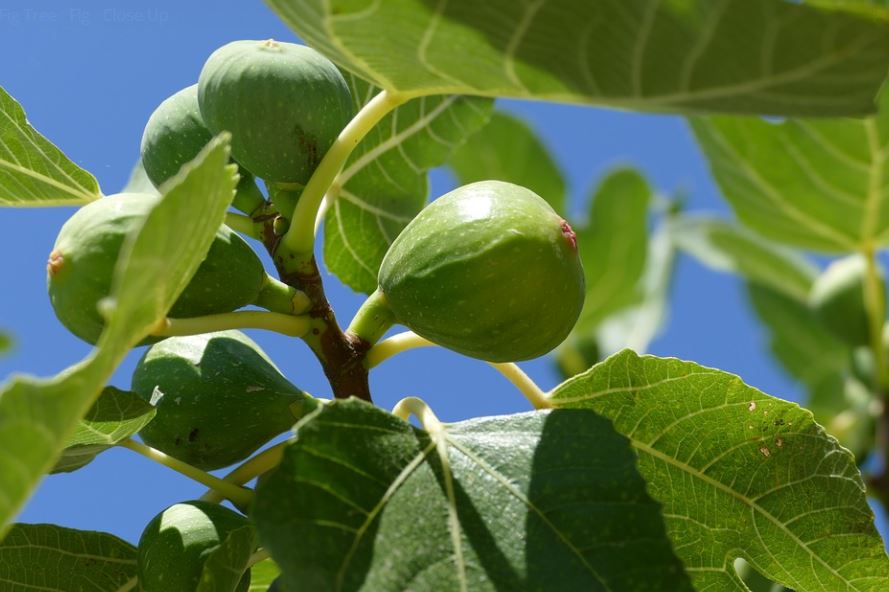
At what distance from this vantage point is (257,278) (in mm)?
1425

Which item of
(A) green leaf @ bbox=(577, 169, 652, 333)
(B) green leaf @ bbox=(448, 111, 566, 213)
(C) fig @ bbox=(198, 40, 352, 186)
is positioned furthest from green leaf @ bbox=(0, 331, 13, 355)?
(C) fig @ bbox=(198, 40, 352, 186)

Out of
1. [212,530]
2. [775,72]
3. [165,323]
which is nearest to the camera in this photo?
[775,72]

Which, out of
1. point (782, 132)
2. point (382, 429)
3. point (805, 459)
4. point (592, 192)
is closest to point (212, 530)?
point (382, 429)

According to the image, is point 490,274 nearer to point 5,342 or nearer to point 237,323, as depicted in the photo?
point 237,323

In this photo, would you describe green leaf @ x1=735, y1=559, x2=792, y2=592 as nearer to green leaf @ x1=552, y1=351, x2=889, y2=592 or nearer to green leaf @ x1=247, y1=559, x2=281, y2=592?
green leaf @ x1=552, y1=351, x2=889, y2=592

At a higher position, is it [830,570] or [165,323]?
[165,323]

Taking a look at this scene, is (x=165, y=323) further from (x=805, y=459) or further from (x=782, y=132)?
(x=782, y=132)

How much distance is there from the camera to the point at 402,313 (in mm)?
1442

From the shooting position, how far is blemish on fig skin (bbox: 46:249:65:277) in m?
1.31

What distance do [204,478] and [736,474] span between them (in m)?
0.71

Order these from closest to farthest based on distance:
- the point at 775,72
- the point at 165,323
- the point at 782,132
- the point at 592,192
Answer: the point at 775,72 → the point at 165,323 → the point at 782,132 → the point at 592,192

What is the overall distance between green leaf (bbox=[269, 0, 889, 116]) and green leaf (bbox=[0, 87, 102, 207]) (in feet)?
1.82

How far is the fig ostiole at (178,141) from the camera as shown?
1.62m

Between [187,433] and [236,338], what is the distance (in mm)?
155
